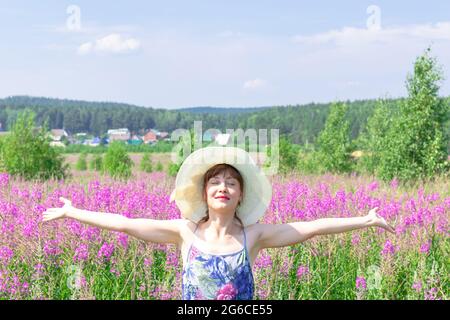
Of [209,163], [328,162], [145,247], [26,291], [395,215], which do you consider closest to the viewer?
[209,163]

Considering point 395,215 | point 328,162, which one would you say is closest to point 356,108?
point 328,162

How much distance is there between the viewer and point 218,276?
310 cm

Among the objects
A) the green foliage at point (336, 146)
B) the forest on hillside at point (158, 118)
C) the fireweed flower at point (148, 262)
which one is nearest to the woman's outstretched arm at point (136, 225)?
the fireweed flower at point (148, 262)

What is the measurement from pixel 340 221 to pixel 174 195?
0.97m

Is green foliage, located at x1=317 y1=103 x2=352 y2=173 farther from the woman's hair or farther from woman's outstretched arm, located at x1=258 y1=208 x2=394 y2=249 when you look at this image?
the woman's hair

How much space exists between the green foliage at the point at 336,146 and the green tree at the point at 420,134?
629 cm

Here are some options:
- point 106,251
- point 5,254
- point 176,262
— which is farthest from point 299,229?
point 5,254

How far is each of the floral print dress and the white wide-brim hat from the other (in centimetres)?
27

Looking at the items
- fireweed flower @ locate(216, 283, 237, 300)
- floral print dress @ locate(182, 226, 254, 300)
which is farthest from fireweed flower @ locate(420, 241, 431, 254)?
fireweed flower @ locate(216, 283, 237, 300)

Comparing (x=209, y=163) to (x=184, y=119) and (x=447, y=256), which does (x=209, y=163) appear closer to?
(x=447, y=256)

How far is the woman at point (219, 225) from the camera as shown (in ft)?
10.2

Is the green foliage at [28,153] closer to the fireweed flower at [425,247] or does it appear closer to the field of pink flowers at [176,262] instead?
the field of pink flowers at [176,262]

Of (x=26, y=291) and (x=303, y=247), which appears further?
(x=303, y=247)

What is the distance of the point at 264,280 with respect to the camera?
4.61m
